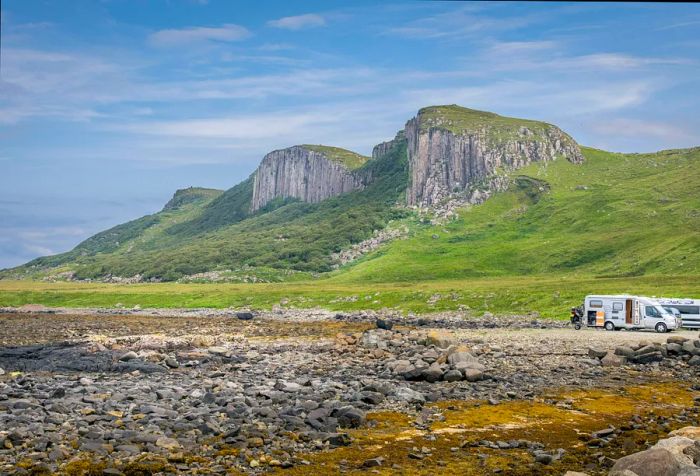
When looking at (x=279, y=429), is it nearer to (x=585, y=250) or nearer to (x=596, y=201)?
(x=585, y=250)

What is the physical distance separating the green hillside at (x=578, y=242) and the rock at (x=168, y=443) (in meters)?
99.4

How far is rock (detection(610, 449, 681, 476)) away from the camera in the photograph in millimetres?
18484

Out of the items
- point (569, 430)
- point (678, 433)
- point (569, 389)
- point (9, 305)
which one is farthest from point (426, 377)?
point (9, 305)

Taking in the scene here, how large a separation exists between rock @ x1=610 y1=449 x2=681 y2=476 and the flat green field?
59387mm

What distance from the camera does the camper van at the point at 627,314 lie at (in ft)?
206

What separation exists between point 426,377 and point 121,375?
17406 mm

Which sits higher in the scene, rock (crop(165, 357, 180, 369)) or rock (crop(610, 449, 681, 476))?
rock (crop(610, 449, 681, 476))

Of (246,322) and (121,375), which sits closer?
(121,375)

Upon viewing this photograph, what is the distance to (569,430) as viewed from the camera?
2617 cm

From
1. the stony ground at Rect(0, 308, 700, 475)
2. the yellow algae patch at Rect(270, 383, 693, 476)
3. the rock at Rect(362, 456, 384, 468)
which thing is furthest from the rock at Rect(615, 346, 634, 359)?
the rock at Rect(362, 456, 384, 468)

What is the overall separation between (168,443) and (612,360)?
28.8 m

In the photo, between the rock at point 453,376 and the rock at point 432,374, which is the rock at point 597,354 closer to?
the rock at point 453,376

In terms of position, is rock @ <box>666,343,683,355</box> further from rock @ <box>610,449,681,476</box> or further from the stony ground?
rock @ <box>610,449,681,476</box>

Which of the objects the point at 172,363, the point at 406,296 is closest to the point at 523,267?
the point at 406,296
